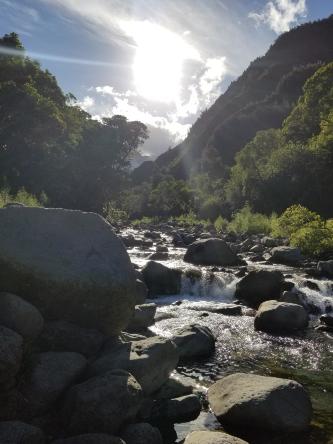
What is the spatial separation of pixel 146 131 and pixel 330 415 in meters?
58.4

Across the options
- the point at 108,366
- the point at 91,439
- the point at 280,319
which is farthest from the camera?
the point at 280,319

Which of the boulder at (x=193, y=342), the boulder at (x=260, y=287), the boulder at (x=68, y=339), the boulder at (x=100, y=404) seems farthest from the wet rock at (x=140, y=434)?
the boulder at (x=260, y=287)

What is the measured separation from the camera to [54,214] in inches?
308

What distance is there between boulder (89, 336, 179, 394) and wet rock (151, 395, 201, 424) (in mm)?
285

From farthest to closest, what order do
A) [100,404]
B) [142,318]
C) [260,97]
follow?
[260,97] → [142,318] → [100,404]

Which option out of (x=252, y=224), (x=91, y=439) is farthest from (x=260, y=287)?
(x=252, y=224)

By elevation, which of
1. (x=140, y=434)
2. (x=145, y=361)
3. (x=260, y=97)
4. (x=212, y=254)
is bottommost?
(x=140, y=434)

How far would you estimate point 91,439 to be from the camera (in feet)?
17.1

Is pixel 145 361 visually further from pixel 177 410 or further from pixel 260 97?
pixel 260 97

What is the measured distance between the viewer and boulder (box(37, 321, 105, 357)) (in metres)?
6.80

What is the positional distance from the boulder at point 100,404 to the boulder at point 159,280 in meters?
10.4

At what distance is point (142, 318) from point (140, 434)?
531 centimetres

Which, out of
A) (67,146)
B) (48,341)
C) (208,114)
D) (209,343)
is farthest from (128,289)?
(208,114)

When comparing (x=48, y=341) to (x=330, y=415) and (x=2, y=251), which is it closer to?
(x=2, y=251)
